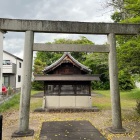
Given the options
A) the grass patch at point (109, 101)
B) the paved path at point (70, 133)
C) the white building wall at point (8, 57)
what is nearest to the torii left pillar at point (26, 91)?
the paved path at point (70, 133)

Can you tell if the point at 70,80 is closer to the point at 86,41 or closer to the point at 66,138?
the point at 66,138

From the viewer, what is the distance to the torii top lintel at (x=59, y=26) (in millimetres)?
8562

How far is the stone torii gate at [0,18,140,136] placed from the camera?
845cm

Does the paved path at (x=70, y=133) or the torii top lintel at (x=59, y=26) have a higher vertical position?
the torii top lintel at (x=59, y=26)

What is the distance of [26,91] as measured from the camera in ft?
27.7

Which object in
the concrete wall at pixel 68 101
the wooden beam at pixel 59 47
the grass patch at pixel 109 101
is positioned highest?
the wooden beam at pixel 59 47

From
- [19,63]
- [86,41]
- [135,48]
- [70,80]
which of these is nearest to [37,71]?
[19,63]

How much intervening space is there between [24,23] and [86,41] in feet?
127

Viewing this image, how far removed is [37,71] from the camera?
129 ft

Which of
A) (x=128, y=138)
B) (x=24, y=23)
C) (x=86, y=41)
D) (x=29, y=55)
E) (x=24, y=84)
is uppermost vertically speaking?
(x=86, y=41)

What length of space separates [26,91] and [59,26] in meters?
3.09

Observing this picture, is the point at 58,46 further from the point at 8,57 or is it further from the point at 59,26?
the point at 8,57

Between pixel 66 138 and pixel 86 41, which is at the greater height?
pixel 86 41

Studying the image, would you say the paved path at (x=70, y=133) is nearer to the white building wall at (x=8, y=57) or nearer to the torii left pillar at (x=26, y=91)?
the torii left pillar at (x=26, y=91)
